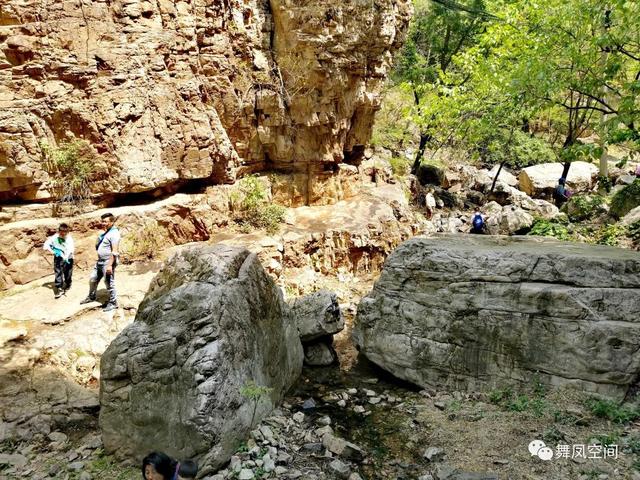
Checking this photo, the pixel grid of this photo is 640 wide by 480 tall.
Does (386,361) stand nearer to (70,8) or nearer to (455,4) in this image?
(70,8)

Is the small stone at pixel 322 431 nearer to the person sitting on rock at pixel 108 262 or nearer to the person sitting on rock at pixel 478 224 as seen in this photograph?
the person sitting on rock at pixel 108 262

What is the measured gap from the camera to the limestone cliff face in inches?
386

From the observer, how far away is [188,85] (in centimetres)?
1177

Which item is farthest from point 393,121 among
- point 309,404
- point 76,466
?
point 76,466

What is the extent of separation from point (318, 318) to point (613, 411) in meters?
5.01

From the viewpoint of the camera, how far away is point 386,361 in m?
7.73

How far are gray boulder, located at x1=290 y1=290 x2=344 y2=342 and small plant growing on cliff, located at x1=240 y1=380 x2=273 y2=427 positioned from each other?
248 cm

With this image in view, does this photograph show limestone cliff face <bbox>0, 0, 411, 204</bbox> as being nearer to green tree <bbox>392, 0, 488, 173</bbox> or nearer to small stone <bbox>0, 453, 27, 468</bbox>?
green tree <bbox>392, 0, 488, 173</bbox>

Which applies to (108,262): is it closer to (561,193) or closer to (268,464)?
(268,464)

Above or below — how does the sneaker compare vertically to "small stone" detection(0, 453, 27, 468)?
above

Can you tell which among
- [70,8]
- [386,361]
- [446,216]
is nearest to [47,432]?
[386,361]

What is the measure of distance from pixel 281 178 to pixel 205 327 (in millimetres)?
9441

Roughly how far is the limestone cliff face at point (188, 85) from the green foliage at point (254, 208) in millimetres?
632

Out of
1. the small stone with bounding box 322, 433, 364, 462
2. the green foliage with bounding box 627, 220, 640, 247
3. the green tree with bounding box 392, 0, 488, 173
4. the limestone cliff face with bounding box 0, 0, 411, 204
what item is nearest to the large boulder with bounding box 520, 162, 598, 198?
the green tree with bounding box 392, 0, 488, 173
